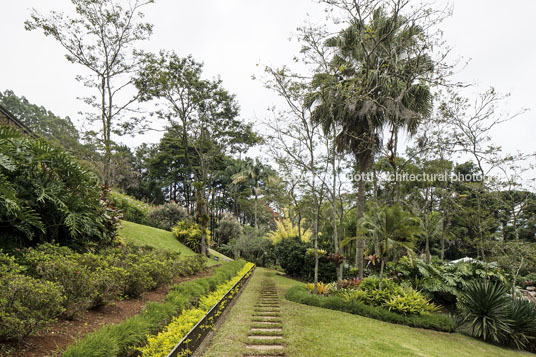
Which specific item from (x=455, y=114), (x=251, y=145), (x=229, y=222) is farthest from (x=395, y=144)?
(x=229, y=222)

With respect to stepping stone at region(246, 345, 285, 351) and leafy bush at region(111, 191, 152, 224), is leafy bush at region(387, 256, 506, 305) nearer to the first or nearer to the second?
stepping stone at region(246, 345, 285, 351)

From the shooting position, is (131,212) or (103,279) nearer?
(103,279)

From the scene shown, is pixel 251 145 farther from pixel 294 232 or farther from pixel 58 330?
pixel 58 330

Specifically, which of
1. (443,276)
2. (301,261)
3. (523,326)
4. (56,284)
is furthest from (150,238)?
(523,326)

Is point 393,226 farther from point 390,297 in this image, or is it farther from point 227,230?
point 227,230

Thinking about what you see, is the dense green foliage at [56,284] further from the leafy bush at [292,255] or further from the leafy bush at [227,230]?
the leafy bush at [227,230]

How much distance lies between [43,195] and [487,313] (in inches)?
409

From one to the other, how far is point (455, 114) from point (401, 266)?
5.51 meters

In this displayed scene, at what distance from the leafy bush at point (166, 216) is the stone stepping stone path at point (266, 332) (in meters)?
12.7

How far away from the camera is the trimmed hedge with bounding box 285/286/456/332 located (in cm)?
719

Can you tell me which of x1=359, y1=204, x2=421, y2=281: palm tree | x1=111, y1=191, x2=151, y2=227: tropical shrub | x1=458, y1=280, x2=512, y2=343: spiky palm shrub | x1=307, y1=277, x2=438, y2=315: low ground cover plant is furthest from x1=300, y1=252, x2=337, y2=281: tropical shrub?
x1=111, y1=191, x2=151, y2=227: tropical shrub

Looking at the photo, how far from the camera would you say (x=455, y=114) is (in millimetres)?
9641

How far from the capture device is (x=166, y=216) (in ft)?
64.2

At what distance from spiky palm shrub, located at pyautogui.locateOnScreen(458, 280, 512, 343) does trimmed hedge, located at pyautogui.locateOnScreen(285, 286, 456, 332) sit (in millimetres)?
482
